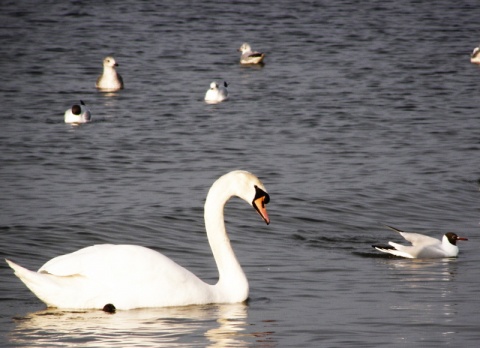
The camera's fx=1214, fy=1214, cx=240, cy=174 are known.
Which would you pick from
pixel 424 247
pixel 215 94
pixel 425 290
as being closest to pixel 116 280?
pixel 425 290

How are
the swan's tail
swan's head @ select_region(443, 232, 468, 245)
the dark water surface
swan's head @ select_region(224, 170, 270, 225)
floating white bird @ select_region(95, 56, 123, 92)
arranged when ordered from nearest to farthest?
the swan's tail < the dark water surface < swan's head @ select_region(224, 170, 270, 225) < swan's head @ select_region(443, 232, 468, 245) < floating white bird @ select_region(95, 56, 123, 92)

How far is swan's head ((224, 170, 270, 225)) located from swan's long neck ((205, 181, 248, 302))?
0.11 meters

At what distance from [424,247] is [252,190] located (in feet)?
11.8

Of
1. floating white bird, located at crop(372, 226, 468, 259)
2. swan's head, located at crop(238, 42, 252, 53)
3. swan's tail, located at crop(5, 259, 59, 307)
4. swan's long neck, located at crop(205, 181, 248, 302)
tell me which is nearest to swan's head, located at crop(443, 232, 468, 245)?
floating white bird, located at crop(372, 226, 468, 259)

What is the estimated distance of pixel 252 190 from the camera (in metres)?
9.98

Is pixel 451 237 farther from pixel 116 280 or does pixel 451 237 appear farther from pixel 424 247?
pixel 116 280

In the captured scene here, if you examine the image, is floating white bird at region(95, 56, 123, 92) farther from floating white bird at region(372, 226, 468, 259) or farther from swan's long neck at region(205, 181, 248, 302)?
swan's long neck at region(205, 181, 248, 302)

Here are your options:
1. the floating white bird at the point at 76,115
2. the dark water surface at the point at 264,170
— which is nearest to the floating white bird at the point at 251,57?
the dark water surface at the point at 264,170

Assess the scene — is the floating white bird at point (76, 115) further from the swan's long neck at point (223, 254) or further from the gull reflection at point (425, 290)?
the swan's long neck at point (223, 254)

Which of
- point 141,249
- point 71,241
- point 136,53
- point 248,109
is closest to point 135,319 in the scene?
point 141,249

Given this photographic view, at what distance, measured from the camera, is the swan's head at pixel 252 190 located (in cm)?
993

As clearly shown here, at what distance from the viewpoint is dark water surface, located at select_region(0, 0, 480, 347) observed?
9383 millimetres

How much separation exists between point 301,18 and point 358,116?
19.0 m

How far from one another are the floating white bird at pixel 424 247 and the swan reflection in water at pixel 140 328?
3397 millimetres
